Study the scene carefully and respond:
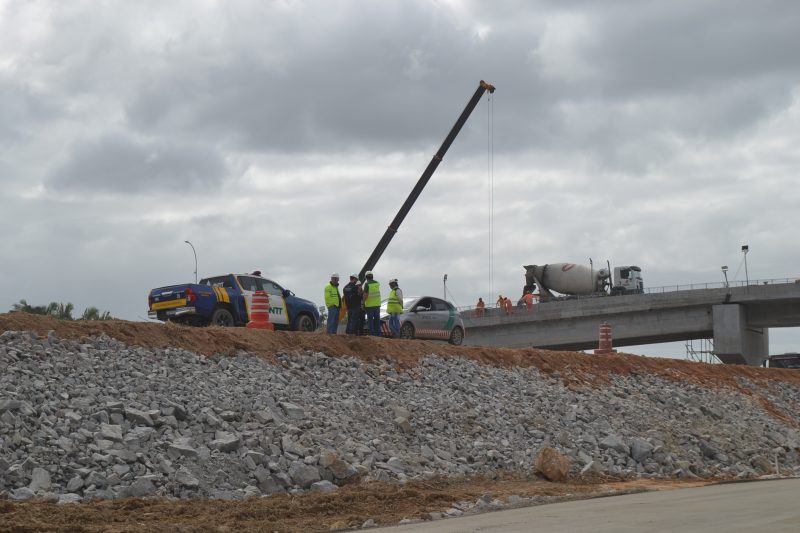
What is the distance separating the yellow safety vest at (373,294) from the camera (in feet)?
81.3

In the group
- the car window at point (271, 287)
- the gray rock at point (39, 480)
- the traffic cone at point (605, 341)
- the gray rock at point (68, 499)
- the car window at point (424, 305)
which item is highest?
the car window at point (271, 287)

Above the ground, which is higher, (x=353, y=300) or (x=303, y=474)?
(x=353, y=300)

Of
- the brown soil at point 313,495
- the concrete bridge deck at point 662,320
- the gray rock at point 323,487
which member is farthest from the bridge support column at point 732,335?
the gray rock at point 323,487

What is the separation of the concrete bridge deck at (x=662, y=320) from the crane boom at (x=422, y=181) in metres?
16.4

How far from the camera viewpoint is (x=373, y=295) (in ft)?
81.5

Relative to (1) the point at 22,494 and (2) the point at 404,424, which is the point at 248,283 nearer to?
(2) the point at 404,424

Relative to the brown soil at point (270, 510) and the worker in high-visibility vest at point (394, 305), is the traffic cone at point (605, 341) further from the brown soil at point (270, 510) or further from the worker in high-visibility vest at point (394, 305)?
the brown soil at point (270, 510)

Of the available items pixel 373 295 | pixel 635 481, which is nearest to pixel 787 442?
pixel 635 481

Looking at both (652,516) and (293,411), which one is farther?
(293,411)

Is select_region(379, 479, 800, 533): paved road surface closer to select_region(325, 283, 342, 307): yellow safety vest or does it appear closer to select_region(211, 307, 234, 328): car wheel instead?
select_region(325, 283, 342, 307): yellow safety vest

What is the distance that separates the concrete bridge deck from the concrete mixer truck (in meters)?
5.67

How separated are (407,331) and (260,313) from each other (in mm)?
5955

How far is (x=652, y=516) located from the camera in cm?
1250

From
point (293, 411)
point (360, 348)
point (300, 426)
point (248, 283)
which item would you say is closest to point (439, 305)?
point (248, 283)
